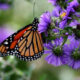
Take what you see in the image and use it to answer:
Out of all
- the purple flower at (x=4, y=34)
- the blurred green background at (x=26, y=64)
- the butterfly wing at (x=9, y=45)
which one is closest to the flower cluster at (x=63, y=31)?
the blurred green background at (x=26, y=64)

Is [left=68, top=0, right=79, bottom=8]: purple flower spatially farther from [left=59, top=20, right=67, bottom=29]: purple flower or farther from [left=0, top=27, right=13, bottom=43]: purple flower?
[left=0, top=27, right=13, bottom=43]: purple flower

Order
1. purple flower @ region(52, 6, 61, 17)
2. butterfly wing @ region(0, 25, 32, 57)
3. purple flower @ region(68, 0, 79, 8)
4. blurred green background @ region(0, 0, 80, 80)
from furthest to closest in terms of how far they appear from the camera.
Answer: blurred green background @ region(0, 0, 80, 80) → butterfly wing @ region(0, 25, 32, 57) → purple flower @ region(52, 6, 61, 17) → purple flower @ region(68, 0, 79, 8)

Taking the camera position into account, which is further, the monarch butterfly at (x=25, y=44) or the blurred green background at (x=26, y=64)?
the blurred green background at (x=26, y=64)

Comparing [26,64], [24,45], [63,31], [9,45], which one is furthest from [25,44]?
[26,64]

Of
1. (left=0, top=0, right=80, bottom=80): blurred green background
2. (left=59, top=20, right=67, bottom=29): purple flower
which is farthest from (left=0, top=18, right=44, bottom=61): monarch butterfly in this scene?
(left=59, top=20, right=67, bottom=29): purple flower

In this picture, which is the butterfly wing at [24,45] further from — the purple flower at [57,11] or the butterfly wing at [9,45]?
the purple flower at [57,11]

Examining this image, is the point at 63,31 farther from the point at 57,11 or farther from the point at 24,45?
the point at 24,45

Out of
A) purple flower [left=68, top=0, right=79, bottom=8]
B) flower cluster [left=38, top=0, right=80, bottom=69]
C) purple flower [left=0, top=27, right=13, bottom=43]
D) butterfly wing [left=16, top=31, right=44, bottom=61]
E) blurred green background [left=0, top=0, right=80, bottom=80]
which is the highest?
purple flower [left=68, top=0, right=79, bottom=8]

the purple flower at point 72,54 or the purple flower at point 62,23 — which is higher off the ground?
the purple flower at point 62,23
